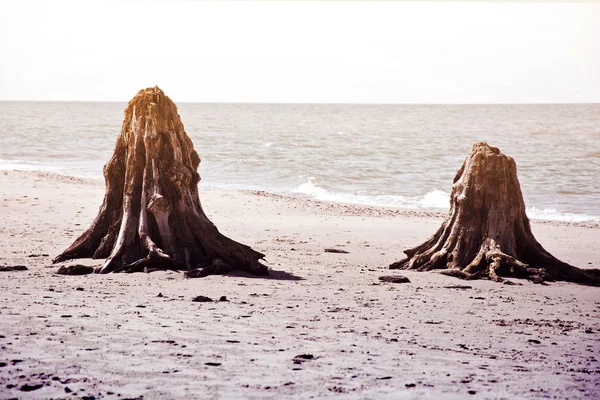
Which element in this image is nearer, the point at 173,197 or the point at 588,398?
the point at 588,398

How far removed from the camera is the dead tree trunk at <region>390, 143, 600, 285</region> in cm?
1124

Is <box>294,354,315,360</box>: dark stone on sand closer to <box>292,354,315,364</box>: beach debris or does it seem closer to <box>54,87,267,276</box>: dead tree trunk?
<box>292,354,315,364</box>: beach debris

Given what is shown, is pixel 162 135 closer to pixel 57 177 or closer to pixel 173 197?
pixel 173 197

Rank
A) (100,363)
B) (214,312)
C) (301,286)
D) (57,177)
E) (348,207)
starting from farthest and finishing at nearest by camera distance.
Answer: (57,177), (348,207), (301,286), (214,312), (100,363)

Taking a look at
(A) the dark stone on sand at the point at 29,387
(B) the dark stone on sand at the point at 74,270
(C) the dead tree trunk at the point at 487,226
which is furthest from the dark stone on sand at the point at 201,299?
(C) the dead tree trunk at the point at 487,226

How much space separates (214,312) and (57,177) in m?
18.8

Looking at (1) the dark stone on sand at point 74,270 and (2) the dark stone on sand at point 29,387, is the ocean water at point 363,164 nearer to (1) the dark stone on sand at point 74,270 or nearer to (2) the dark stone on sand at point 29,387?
(1) the dark stone on sand at point 74,270

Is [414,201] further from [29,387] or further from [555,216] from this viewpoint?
[29,387]

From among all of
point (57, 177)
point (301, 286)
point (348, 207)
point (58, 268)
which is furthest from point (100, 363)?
point (57, 177)

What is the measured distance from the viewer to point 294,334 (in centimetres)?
722

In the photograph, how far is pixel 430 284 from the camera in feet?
34.0

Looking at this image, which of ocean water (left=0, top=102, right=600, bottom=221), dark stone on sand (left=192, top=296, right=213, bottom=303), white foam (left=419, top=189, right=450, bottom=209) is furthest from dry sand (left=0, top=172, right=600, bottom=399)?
ocean water (left=0, top=102, right=600, bottom=221)

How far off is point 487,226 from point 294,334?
5.01 meters

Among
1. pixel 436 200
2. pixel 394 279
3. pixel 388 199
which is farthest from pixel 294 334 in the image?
pixel 388 199
